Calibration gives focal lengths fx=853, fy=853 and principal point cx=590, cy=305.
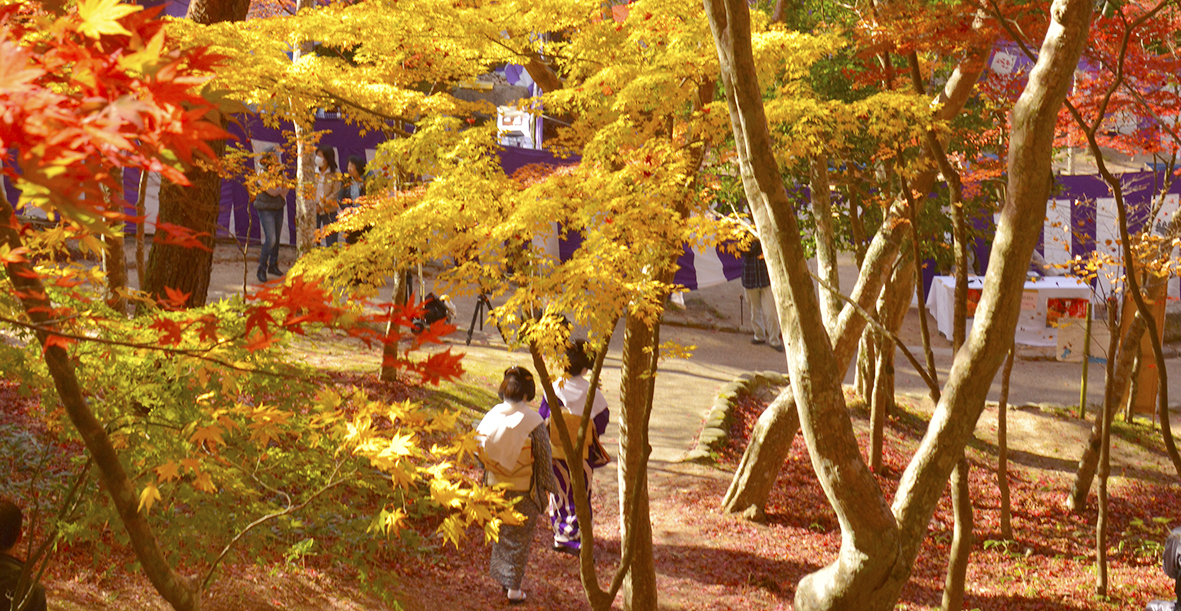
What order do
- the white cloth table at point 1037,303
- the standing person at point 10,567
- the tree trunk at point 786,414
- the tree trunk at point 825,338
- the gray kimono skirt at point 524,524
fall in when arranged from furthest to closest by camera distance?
the white cloth table at point 1037,303, the tree trunk at point 786,414, the gray kimono skirt at point 524,524, the tree trunk at point 825,338, the standing person at point 10,567

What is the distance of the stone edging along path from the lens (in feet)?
30.7

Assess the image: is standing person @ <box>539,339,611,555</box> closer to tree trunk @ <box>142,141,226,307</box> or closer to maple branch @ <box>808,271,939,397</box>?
maple branch @ <box>808,271,939,397</box>

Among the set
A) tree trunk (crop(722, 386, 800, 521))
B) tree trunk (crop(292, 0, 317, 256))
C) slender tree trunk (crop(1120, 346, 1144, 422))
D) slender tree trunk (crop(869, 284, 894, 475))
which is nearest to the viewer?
tree trunk (crop(722, 386, 800, 521))

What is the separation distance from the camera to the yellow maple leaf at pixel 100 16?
4.76 feet

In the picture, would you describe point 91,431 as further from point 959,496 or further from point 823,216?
point 823,216

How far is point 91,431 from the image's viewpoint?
2.34 m

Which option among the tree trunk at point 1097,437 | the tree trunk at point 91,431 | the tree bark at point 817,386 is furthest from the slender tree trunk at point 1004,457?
the tree trunk at point 91,431

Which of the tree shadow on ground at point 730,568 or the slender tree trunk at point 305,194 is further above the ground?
the slender tree trunk at point 305,194

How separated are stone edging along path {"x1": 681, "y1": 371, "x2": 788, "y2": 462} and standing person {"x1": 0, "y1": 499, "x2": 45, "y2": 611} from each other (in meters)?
6.85

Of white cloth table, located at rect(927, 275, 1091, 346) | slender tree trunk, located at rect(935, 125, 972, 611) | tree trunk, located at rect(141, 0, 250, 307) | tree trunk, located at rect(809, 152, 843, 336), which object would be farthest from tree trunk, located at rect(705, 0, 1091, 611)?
white cloth table, located at rect(927, 275, 1091, 346)

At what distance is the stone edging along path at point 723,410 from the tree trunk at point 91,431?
7.01 meters

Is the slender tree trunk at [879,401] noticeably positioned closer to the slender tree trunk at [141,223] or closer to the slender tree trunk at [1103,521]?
the slender tree trunk at [1103,521]

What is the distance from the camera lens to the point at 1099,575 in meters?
6.91

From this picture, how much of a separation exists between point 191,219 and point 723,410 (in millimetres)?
6353
